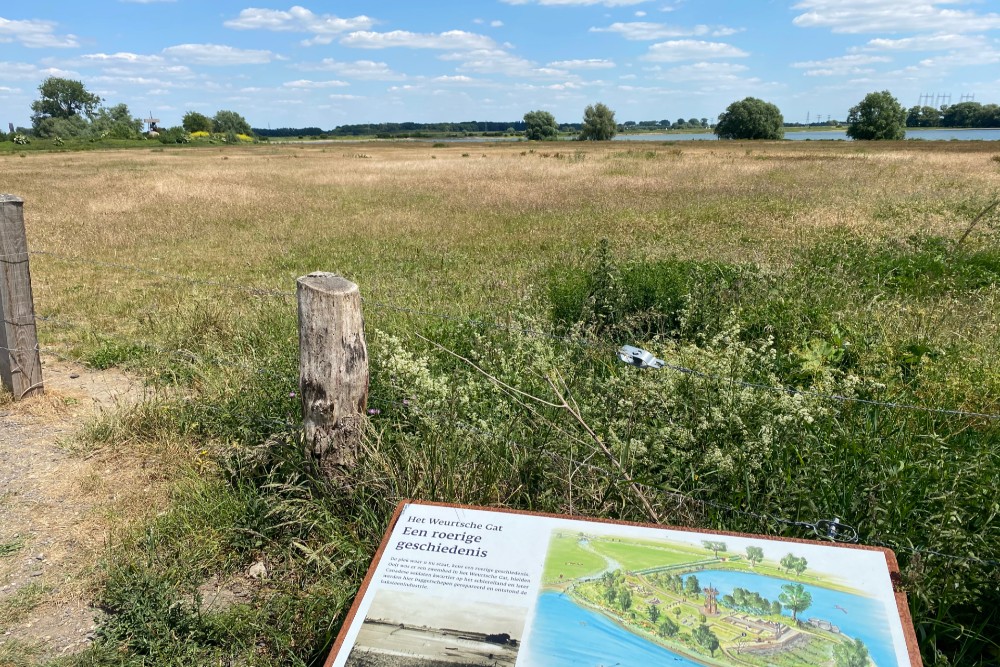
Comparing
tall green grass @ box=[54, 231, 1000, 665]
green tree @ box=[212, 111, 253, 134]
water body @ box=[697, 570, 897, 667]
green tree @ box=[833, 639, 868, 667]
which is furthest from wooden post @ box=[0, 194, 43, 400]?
green tree @ box=[212, 111, 253, 134]

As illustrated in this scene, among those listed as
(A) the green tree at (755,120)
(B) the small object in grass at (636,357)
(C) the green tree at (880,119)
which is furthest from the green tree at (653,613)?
(A) the green tree at (755,120)

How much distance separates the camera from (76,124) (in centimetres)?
10956

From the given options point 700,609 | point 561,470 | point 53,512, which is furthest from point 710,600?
point 53,512

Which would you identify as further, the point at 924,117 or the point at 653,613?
the point at 924,117

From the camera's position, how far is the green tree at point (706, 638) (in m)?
1.78

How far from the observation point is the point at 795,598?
190 centimetres

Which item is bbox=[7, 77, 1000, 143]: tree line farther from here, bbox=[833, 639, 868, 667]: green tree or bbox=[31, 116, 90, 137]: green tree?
bbox=[833, 639, 868, 667]: green tree

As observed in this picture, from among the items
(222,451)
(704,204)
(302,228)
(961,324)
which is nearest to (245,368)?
(222,451)

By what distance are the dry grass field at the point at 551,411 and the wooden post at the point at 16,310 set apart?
3.02 ft

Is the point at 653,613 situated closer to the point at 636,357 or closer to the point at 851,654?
the point at 851,654

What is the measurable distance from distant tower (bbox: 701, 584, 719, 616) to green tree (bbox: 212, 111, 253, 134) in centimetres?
14874

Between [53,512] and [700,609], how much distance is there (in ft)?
12.6

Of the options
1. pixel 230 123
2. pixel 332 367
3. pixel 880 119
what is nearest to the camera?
pixel 332 367

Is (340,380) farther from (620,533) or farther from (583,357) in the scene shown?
(583,357)
